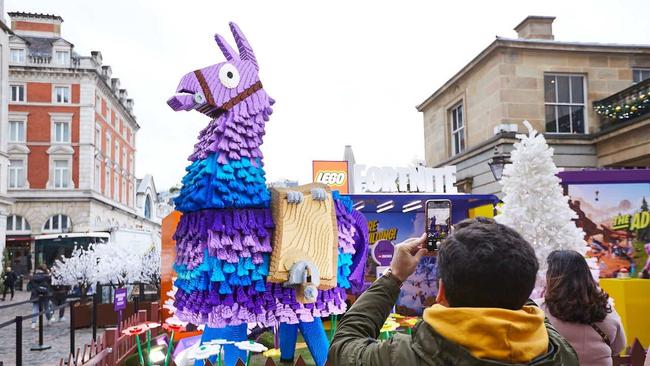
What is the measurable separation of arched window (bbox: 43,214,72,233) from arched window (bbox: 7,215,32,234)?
106cm

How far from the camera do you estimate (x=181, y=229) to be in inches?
188

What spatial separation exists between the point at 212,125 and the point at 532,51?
10.4 metres

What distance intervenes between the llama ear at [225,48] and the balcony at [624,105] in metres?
10.0

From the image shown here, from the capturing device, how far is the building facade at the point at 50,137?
113 feet

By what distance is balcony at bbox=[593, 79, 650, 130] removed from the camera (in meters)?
11.7

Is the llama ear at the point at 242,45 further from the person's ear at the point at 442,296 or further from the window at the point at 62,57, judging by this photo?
the window at the point at 62,57

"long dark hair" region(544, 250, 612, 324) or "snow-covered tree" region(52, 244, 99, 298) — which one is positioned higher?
"long dark hair" region(544, 250, 612, 324)

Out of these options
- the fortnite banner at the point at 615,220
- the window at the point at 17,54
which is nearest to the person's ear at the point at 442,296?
the fortnite banner at the point at 615,220

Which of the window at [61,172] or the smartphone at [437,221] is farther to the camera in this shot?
the window at [61,172]

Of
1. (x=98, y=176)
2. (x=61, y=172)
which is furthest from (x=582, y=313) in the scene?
(x=98, y=176)

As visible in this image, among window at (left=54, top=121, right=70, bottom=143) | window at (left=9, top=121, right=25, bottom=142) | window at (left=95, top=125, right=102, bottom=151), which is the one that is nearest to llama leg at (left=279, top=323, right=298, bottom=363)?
window at (left=54, top=121, right=70, bottom=143)

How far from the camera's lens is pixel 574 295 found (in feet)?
8.79

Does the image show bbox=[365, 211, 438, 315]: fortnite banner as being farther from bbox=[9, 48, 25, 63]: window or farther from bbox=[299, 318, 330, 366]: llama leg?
bbox=[9, 48, 25, 63]: window

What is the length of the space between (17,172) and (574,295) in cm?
3891
